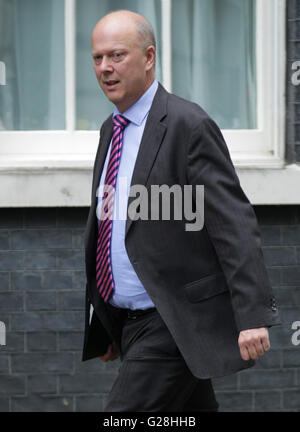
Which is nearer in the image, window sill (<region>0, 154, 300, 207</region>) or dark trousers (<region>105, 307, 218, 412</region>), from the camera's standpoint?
dark trousers (<region>105, 307, 218, 412</region>)

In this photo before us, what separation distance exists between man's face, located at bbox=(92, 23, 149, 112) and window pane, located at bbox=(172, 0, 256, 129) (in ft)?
6.82

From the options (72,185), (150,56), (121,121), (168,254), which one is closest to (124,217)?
(168,254)

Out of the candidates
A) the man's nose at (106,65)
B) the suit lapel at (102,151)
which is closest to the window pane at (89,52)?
the suit lapel at (102,151)

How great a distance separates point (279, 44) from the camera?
4.80 meters

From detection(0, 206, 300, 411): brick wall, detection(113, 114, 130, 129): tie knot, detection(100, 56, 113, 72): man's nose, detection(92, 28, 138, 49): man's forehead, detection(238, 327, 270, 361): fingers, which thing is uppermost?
detection(92, 28, 138, 49): man's forehead

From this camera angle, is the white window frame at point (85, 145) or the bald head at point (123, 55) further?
the white window frame at point (85, 145)

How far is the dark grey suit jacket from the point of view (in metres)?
2.87

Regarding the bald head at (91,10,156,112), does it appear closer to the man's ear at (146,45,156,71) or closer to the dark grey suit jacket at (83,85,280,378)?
the man's ear at (146,45,156,71)

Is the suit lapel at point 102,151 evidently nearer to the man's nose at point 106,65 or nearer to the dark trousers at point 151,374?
the man's nose at point 106,65

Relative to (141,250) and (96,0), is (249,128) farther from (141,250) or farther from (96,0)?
(141,250)

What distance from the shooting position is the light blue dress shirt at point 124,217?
9.95 feet

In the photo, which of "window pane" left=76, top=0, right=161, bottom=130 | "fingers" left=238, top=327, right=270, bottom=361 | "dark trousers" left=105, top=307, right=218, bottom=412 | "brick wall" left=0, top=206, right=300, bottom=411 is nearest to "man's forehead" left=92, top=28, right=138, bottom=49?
"dark trousers" left=105, top=307, right=218, bottom=412

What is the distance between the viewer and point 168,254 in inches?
117

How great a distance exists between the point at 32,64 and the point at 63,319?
1631 mm
